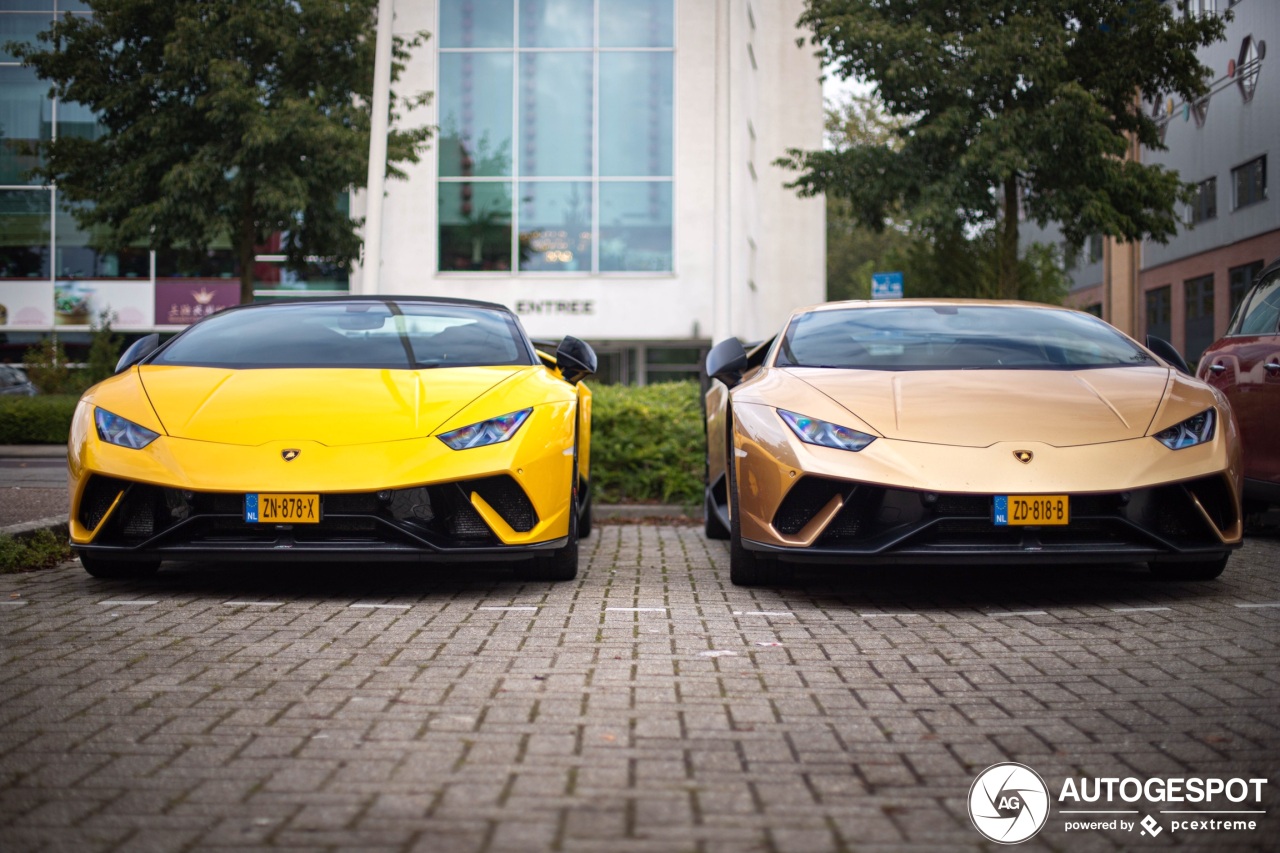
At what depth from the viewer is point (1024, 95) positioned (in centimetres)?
1817

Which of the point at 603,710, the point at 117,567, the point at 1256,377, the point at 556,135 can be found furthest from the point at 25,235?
the point at 603,710

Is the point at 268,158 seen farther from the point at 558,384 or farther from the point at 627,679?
the point at 627,679

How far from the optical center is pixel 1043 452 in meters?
4.70

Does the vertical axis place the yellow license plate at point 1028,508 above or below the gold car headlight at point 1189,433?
below

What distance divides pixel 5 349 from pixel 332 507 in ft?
96.0

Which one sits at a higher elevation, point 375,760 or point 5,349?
point 5,349


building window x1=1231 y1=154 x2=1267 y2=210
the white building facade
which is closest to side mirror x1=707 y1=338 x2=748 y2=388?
the white building facade

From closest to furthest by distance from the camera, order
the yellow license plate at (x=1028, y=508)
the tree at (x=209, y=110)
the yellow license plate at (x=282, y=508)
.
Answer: the yellow license plate at (x=1028, y=508)
the yellow license plate at (x=282, y=508)
the tree at (x=209, y=110)

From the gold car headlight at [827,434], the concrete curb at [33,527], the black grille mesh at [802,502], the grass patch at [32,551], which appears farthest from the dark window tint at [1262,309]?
the concrete curb at [33,527]

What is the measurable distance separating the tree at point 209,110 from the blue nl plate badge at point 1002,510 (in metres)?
14.5

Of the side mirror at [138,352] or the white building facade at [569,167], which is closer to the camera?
the side mirror at [138,352]

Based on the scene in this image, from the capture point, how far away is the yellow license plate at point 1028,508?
4.59 metres

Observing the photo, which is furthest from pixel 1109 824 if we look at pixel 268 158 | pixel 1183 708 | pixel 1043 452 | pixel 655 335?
pixel 655 335
